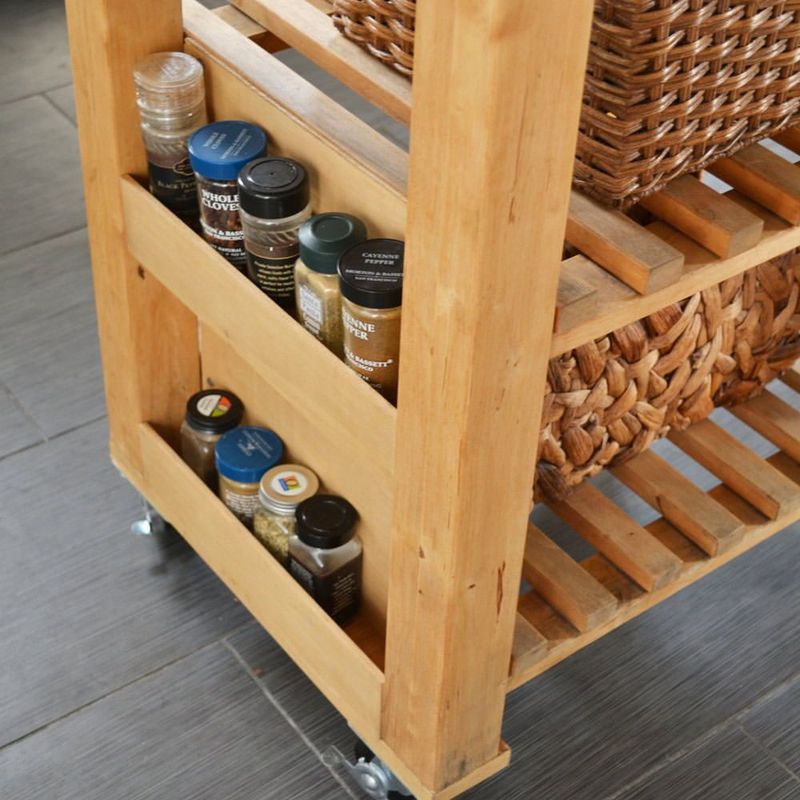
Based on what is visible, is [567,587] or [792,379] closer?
[567,587]

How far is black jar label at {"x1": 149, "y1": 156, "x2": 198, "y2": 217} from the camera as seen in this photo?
4.69 feet

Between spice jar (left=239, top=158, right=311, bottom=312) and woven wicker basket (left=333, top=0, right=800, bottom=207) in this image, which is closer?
woven wicker basket (left=333, top=0, right=800, bottom=207)

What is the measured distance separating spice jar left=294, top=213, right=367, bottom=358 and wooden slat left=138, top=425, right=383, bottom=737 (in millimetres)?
331

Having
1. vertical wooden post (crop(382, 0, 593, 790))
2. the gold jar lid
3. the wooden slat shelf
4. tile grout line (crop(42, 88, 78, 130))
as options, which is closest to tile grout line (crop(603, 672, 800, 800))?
the wooden slat shelf

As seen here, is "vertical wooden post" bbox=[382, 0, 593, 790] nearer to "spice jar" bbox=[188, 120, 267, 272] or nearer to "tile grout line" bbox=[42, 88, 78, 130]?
"spice jar" bbox=[188, 120, 267, 272]

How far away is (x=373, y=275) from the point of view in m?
1.18

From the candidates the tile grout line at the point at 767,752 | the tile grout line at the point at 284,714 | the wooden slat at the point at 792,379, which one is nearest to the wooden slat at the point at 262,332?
the tile grout line at the point at 284,714

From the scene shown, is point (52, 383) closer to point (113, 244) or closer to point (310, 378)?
point (113, 244)

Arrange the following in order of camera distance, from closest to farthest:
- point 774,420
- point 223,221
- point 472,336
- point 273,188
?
point 472,336
point 273,188
point 223,221
point 774,420

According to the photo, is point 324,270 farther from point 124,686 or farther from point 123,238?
point 124,686

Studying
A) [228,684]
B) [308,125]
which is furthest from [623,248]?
[228,684]

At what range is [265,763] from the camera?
1.58 meters

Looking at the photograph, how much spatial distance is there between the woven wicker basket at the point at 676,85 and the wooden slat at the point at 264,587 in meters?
0.56

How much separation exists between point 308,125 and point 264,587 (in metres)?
0.55
